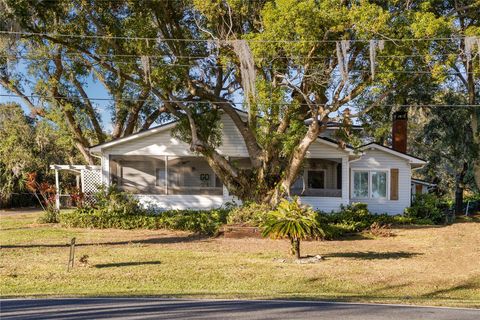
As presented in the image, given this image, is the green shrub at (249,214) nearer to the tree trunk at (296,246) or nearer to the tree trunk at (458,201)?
the tree trunk at (296,246)

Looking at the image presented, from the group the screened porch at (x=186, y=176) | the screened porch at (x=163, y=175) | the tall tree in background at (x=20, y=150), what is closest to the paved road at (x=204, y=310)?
the screened porch at (x=186, y=176)

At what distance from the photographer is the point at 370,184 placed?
89.6 feet

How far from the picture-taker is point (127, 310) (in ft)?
28.0

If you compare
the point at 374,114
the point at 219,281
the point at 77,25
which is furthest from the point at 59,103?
the point at 219,281

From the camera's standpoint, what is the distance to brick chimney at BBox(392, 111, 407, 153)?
2859 centimetres

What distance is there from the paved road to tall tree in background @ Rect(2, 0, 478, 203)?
10.0 m

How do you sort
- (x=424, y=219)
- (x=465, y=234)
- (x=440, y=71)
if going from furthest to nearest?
(x=424, y=219) < (x=465, y=234) < (x=440, y=71)

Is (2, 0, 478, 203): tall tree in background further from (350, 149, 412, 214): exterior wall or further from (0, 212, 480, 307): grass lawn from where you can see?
(350, 149, 412, 214): exterior wall

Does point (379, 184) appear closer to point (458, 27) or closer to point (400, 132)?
point (400, 132)

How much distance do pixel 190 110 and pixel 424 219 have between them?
12458 millimetres

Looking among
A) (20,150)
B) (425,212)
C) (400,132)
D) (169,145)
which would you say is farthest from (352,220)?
(20,150)

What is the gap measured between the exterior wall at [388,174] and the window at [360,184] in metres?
0.28

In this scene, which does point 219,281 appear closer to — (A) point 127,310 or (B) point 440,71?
(A) point 127,310

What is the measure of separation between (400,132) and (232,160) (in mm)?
9670
